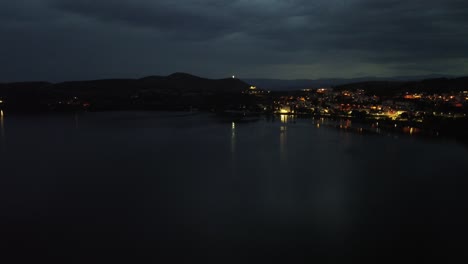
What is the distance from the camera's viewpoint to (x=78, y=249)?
2.70 meters

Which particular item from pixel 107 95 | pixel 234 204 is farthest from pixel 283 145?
pixel 107 95

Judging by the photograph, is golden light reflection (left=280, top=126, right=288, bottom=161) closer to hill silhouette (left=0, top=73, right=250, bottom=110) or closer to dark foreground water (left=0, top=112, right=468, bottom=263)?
dark foreground water (left=0, top=112, right=468, bottom=263)

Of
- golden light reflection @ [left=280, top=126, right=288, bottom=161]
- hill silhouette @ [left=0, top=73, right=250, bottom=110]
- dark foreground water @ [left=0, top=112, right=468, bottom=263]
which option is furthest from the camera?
hill silhouette @ [left=0, top=73, right=250, bottom=110]

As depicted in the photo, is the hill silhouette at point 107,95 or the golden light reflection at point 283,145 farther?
the hill silhouette at point 107,95

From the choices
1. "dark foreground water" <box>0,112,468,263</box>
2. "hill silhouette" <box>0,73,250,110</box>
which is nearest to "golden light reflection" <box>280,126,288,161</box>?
"dark foreground water" <box>0,112,468,263</box>

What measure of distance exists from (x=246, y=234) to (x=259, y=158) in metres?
3.22

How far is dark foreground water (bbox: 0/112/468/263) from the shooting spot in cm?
267

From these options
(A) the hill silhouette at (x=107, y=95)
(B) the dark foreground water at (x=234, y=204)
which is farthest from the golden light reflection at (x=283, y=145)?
(A) the hill silhouette at (x=107, y=95)

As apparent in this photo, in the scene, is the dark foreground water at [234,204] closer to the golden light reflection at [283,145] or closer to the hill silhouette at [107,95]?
the golden light reflection at [283,145]

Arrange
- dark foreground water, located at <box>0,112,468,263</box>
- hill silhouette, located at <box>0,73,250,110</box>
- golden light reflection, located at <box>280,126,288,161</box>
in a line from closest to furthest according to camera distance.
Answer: dark foreground water, located at <box>0,112,468,263</box> → golden light reflection, located at <box>280,126,288,161</box> → hill silhouette, located at <box>0,73,250,110</box>

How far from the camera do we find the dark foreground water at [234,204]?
267 centimetres

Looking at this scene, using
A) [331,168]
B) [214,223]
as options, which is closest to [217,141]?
[331,168]

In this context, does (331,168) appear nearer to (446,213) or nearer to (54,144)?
(446,213)

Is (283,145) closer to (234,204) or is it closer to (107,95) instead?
(234,204)
